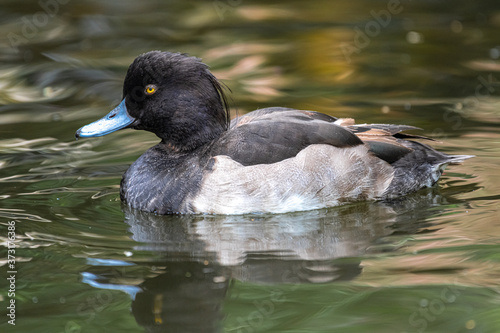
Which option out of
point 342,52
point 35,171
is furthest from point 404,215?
point 342,52

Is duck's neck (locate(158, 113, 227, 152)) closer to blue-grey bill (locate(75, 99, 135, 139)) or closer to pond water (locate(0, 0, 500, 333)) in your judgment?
blue-grey bill (locate(75, 99, 135, 139))

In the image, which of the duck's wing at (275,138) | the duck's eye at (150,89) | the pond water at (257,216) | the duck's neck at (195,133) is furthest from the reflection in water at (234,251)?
the duck's eye at (150,89)

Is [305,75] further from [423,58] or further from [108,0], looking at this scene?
[108,0]

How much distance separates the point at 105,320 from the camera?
5.48 m

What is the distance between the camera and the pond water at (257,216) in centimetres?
562

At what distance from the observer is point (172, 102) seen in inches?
Result: 298

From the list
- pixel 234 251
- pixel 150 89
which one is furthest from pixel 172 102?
A: pixel 234 251

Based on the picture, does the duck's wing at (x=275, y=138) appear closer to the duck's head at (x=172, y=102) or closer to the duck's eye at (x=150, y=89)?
the duck's head at (x=172, y=102)

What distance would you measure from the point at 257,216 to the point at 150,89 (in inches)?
61.4

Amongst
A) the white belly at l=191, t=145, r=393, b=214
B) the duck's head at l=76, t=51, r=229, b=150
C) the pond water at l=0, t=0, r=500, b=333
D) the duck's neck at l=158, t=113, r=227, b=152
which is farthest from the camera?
the duck's neck at l=158, t=113, r=227, b=152

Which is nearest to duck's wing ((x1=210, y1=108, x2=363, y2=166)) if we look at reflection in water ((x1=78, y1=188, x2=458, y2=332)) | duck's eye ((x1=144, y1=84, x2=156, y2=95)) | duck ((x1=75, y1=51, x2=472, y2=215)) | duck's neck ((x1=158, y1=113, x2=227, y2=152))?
duck ((x1=75, y1=51, x2=472, y2=215))

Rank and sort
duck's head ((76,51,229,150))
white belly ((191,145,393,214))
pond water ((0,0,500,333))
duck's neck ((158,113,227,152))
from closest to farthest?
1. pond water ((0,0,500,333))
2. white belly ((191,145,393,214))
3. duck's head ((76,51,229,150))
4. duck's neck ((158,113,227,152))

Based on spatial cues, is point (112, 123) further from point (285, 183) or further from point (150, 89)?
point (285, 183)

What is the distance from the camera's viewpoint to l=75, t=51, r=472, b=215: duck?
7355mm
